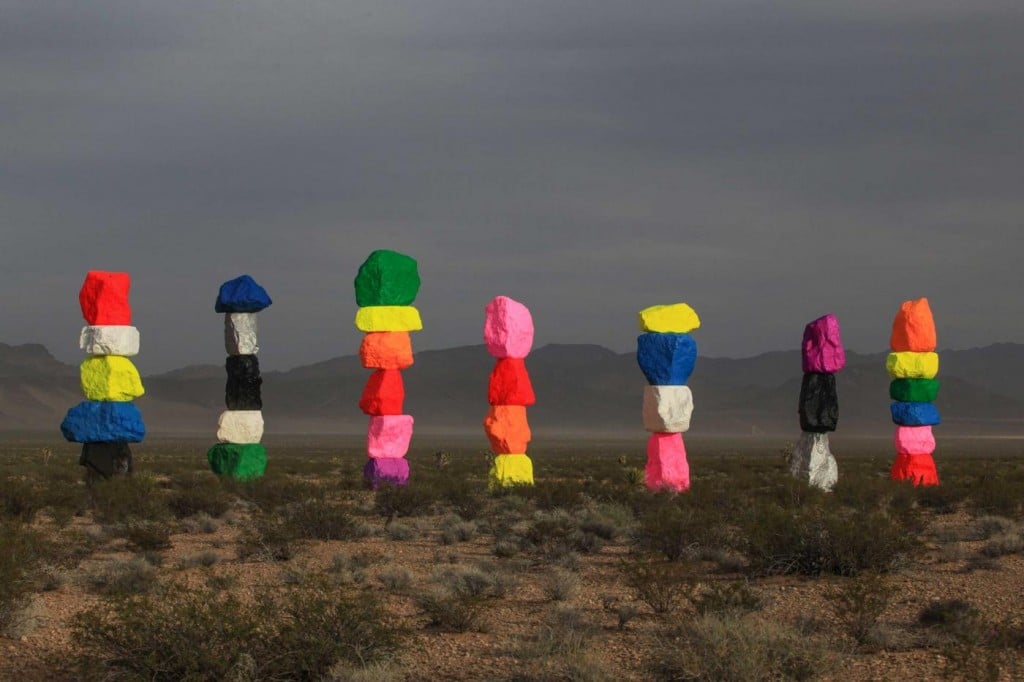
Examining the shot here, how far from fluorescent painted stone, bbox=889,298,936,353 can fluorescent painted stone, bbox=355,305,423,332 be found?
10.6 metres

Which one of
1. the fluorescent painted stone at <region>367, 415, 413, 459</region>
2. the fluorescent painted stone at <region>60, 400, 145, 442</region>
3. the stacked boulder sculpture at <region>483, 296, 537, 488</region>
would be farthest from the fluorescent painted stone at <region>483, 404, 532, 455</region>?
the fluorescent painted stone at <region>60, 400, 145, 442</region>

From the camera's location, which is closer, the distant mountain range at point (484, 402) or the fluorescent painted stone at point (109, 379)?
the fluorescent painted stone at point (109, 379)

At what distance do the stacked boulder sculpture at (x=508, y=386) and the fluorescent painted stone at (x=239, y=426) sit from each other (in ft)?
16.4

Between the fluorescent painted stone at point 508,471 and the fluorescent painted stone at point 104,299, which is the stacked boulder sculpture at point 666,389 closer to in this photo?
the fluorescent painted stone at point 508,471

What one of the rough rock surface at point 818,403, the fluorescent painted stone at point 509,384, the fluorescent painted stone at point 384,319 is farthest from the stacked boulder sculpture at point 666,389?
the fluorescent painted stone at point 384,319

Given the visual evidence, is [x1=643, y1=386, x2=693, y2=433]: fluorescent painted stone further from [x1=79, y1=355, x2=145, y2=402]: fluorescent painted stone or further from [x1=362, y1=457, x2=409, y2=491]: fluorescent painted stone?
[x1=79, y1=355, x2=145, y2=402]: fluorescent painted stone

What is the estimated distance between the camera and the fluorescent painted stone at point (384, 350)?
2467 cm

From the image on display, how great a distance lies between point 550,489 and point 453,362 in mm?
153543

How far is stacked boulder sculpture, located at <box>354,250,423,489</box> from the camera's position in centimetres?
2470

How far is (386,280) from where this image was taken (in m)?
24.7

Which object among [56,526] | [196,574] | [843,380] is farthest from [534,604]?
[843,380]

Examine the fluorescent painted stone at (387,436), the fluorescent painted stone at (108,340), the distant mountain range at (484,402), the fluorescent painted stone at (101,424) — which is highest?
the fluorescent painted stone at (108,340)

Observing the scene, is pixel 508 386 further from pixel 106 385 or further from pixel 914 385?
pixel 914 385

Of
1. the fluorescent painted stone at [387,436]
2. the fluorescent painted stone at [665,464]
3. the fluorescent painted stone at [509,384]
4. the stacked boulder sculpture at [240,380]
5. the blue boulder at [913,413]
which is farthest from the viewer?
the blue boulder at [913,413]
